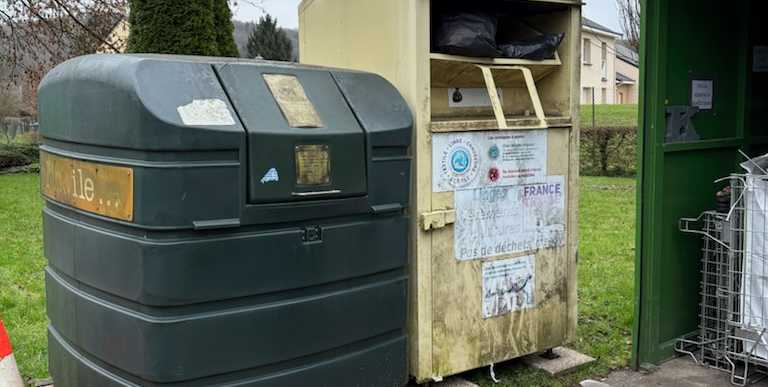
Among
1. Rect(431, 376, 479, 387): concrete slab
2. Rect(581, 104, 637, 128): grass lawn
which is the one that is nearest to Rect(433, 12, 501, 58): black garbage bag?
Rect(431, 376, 479, 387): concrete slab

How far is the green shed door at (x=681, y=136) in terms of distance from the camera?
3.79 meters


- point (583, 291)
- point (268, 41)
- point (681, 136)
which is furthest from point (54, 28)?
point (268, 41)

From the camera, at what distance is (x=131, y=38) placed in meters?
5.82

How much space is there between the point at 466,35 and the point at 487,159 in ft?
1.93

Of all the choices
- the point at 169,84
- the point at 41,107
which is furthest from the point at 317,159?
the point at 41,107

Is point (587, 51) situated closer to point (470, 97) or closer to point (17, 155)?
point (17, 155)

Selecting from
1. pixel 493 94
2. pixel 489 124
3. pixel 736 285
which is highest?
pixel 493 94

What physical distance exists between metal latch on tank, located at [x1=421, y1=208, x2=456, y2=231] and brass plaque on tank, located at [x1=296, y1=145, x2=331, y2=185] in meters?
0.64

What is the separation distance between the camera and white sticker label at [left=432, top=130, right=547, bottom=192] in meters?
3.28

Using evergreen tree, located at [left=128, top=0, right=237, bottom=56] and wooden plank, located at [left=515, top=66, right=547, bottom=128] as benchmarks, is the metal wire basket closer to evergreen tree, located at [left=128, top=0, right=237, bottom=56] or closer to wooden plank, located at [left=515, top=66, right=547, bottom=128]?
wooden plank, located at [left=515, top=66, right=547, bottom=128]

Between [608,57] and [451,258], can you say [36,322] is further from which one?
[608,57]

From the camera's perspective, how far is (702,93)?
→ 13.4 feet

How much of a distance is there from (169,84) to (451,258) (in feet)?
5.05

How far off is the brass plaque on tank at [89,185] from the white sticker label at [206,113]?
0.26 m
